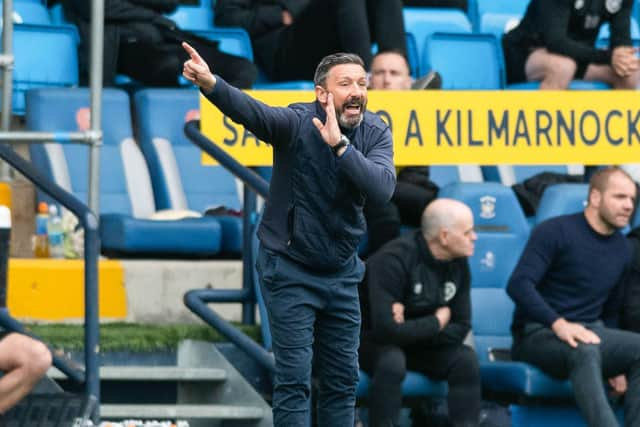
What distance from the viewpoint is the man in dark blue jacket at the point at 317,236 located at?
5.07 m

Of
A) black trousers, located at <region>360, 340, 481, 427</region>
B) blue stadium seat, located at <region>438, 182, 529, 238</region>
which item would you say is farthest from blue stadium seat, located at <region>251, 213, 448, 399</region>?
blue stadium seat, located at <region>438, 182, 529, 238</region>

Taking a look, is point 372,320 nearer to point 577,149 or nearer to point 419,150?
point 419,150

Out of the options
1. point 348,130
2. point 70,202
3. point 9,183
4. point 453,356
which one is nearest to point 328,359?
point 348,130

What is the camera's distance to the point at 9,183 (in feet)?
25.8

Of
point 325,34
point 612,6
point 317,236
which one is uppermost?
point 612,6

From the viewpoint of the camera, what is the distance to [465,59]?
1002 centimetres

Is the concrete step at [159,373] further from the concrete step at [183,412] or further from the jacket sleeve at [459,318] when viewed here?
the jacket sleeve at [459,318]

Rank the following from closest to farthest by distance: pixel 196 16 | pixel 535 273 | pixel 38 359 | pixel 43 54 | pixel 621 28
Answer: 1. pixel 38 359
2. pixel 535 273
3. pixel 43 54
4. pixel 621 28
5. pixel 196 16

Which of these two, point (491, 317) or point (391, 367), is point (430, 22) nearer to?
point (491, 317)

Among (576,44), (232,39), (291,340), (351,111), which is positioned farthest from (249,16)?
(291,340)

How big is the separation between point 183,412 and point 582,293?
202cm

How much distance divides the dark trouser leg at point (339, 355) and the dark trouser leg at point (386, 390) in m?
1.45

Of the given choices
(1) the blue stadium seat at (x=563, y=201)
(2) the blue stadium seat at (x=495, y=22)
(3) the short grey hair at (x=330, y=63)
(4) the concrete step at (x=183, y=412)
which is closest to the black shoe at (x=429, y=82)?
(1) the blue stadium seat at (x=563, y=201)

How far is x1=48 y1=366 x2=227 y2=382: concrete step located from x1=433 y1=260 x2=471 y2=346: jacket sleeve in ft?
3.33
